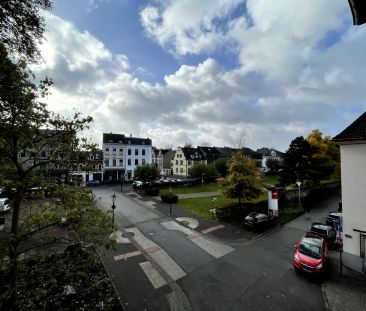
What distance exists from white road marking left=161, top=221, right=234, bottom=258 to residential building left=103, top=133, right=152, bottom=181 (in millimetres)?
34999

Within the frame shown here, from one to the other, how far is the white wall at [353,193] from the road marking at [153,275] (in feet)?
36.6

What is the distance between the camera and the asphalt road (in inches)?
353

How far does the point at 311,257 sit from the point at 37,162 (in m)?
14.5

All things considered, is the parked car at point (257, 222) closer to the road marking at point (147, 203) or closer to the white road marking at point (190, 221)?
the white road marking at point (190, 221)

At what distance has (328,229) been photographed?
1633cm

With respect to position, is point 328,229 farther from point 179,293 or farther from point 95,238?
point 95,238

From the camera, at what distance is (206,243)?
49.7 feet

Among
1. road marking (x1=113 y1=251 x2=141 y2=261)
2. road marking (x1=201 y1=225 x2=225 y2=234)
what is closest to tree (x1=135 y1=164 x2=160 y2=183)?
road marking (x1=201 y1=225 x2=225 y2=234)

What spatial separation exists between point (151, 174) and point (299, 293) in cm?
2623

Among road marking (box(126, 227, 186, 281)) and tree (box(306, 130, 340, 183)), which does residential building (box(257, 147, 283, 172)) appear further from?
road marking (box(126, 227, 186, 281))

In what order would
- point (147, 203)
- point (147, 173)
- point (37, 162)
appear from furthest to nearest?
point (147, 173) → point (147, 203) → point (37, 162)

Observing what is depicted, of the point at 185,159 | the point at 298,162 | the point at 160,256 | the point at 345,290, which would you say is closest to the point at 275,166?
the point at 298,162

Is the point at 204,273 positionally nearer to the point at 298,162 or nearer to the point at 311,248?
the point at 311,248

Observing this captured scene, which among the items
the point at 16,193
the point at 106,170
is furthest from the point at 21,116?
the point at 106,170
